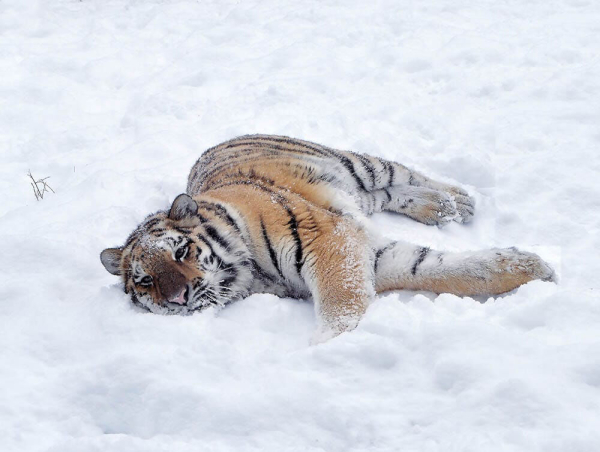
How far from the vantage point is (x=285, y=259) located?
2729mm

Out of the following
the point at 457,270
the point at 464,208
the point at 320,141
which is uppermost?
the point at 457,270

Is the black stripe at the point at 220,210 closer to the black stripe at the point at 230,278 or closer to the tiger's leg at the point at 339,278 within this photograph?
the black stripe at the point at 230,278

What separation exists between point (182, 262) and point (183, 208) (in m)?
0.30

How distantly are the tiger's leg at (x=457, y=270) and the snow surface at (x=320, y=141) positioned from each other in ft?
A: 0.38

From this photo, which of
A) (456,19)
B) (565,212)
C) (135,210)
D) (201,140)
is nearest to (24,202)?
(135,210)

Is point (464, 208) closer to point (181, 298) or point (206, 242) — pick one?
point (206, 242)

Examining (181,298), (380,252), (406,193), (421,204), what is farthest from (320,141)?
(181,298)

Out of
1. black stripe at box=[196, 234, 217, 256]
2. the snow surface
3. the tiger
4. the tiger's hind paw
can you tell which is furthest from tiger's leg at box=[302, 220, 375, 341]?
the tiger's hind paw

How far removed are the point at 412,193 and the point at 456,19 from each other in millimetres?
3129

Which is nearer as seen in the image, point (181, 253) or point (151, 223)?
point (181, 253)

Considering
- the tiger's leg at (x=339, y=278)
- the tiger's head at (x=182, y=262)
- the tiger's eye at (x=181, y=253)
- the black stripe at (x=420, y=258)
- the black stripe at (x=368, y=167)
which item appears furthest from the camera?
the black stripe at (x=368, y=167)

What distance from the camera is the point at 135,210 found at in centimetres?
345

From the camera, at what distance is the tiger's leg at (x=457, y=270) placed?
2.60 meters

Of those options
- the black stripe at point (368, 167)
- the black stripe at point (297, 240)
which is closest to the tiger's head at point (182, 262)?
the black stripe at point (297, 240)
